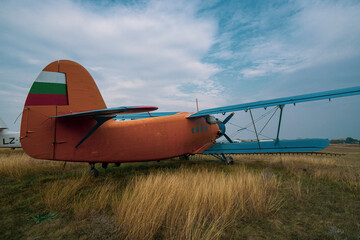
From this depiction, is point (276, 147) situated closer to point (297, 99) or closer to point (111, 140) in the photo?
point (297, 99)

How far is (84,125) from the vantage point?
15.9 feet

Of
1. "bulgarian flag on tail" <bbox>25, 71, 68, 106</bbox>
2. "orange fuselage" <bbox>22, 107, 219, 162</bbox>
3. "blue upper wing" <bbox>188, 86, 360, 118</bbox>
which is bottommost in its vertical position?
"orange fuselage" <bbox>22, 107, 219, 162</bbox>

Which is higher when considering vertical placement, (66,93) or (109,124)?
(66,93)

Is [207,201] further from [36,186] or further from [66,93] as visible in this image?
[66,93]

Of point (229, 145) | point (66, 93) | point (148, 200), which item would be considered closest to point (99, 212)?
point (148, 200)

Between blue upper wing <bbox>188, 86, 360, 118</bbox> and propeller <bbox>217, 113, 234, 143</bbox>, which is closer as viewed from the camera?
blue upper wing <bbox>188, 86, 360, 118</bbox>

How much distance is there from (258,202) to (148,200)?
214cm

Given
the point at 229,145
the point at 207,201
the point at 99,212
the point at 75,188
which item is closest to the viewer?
the point at 99,212

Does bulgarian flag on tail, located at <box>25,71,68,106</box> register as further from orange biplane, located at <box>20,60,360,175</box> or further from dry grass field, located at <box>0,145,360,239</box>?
dry grass field, located at <box>0,145,360,239</box>

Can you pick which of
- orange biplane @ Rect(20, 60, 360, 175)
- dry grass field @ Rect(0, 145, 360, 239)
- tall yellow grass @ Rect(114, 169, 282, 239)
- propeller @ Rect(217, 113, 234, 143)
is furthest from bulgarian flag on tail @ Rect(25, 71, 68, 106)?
propeller @ Rect(217, 113, 234, 143)

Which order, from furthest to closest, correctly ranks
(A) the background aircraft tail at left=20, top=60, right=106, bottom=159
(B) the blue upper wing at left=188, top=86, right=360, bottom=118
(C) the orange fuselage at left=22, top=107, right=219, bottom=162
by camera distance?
(B) the blue upper wing at left=188, top=86, right=360, bottom=118, (C) the orange fuselage at left=22, top=107, right=219, bottom=162, (A) the background aircraft tail at left=20, top=60, right=106, bottom=159

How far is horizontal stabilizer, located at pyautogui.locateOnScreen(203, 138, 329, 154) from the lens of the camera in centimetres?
707

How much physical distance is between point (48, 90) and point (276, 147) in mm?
9362

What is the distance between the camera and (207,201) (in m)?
3.20
